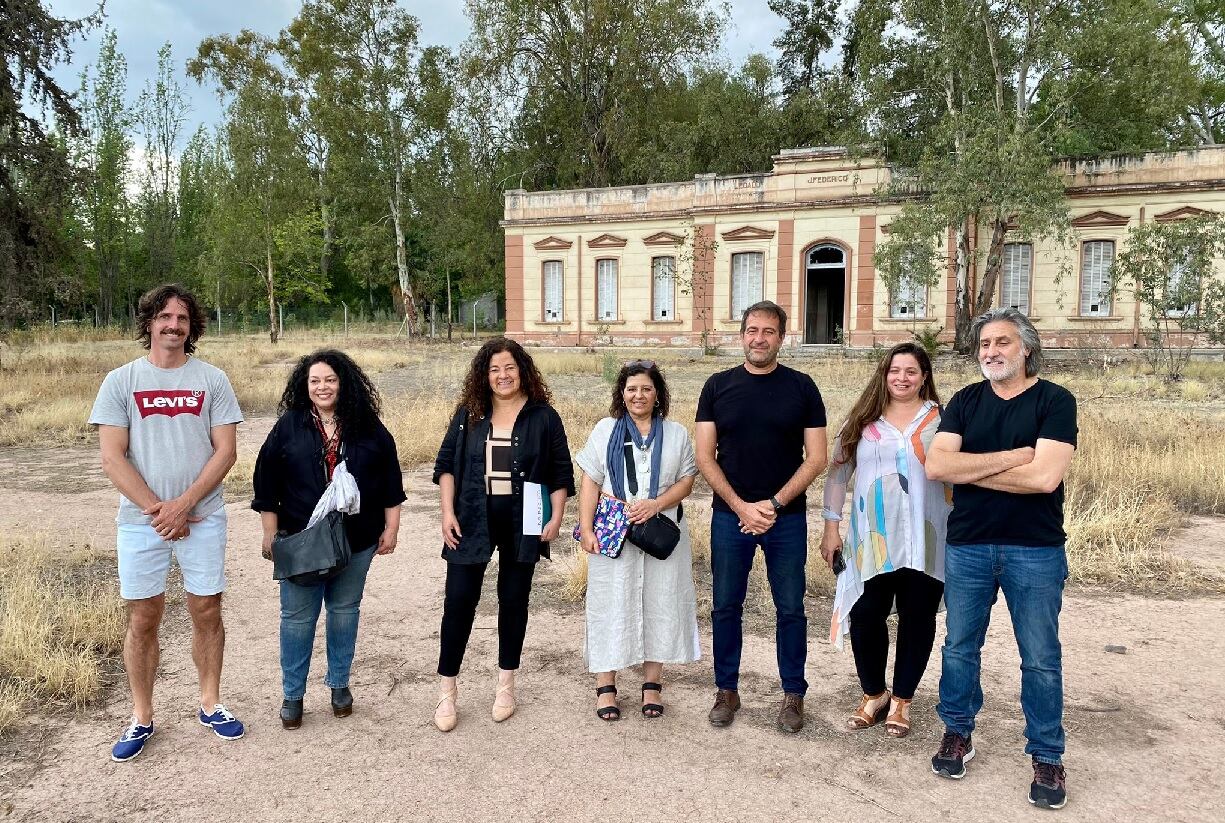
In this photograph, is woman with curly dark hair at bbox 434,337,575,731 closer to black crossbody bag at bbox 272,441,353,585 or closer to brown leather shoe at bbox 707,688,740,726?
black crossbody bag at bbox 272,441,353,585

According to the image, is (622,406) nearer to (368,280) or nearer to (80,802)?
(80,802)

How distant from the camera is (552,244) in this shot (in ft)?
93.5

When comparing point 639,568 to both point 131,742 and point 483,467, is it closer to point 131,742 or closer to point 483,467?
point 483,467

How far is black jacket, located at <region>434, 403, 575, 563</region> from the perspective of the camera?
387 centimetres

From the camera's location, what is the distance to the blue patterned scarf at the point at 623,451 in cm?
395

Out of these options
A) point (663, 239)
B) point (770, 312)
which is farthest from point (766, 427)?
point (663, 239)

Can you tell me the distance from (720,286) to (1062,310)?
9.50m

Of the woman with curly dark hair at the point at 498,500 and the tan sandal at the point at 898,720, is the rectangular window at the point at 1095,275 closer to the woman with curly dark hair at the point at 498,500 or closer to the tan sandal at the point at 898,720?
the tan sandal at the point at 898,720

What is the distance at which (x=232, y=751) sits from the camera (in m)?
3.61

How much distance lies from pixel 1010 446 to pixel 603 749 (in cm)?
207

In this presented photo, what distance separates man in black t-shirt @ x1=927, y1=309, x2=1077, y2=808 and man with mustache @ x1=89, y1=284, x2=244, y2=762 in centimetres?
298

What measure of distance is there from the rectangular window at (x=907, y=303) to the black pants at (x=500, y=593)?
859 inches

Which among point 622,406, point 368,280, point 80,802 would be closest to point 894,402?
point 622,406

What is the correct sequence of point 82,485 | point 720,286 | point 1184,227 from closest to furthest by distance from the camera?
point 82,485, point 1184,227, point 720,286
